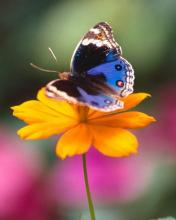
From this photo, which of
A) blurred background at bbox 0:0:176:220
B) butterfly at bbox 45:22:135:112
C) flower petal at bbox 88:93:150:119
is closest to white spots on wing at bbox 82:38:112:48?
butterfly at bbox 45:22:135:112

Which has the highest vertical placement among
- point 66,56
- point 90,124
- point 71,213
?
point 90,124

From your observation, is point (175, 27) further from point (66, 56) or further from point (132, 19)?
point (66, 56)

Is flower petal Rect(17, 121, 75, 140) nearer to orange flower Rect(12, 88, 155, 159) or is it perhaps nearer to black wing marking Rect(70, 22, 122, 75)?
orange flower Rect(12, 88, 155, 159)

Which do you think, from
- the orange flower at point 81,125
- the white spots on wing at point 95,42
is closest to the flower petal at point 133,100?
the orange flower at point 81,125

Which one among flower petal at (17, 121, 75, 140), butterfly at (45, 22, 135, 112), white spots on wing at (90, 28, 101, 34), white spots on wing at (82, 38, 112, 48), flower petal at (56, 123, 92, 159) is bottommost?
flower petal at (56, 123, 92, 159)

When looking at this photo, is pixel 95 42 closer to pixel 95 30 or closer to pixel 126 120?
pixel 95 30

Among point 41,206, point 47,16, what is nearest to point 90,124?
point 41,206
